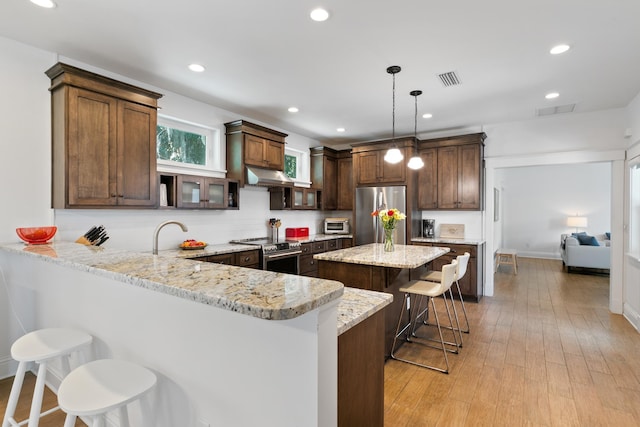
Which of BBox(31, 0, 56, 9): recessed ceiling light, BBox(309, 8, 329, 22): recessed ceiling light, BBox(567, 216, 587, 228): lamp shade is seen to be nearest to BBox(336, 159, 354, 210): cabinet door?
BBox(309, 8, 329, 22): recessed ceiling light

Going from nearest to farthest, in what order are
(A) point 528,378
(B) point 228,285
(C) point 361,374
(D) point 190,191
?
(B) point 228,285 < (C) point 361,374 < (A) point 528,378 < (D) point 190,191

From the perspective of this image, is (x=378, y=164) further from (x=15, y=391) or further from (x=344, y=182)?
(x=15, y=391)

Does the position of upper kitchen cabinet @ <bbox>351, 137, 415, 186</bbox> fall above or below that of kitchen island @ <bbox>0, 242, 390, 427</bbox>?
above

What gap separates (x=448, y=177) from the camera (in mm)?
5164

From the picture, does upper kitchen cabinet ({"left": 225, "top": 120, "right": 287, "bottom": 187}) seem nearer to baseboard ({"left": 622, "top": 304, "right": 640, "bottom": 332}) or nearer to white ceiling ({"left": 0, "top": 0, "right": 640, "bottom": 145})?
white ceiling ({"left": 0, "top": 0, "right": 640, "bottom": 145})

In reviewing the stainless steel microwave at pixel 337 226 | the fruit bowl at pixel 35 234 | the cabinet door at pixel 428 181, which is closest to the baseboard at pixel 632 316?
the cabinet door at pixel 428 181

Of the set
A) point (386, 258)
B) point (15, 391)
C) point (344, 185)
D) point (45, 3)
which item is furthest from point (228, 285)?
point (344, 185)

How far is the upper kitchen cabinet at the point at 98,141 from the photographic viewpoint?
2.64m

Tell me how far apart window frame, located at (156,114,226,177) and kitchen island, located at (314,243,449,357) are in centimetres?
203

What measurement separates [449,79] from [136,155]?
3281 millimetres

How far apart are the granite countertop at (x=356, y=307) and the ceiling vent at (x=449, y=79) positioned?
2593 millimetres

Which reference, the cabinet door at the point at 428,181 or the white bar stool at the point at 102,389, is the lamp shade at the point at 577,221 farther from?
the white bar stool at the point at 102,389

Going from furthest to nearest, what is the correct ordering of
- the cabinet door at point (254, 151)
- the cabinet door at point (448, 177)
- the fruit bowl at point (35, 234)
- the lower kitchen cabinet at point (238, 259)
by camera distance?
the cabinet door at point (448, 177) → the cabinet door at point (254, 151) → the lower kitchen cabinet at point (238, 259) → the fruit bowl at point (35, 234)

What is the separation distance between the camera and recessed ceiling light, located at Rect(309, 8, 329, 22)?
7.18 ft
